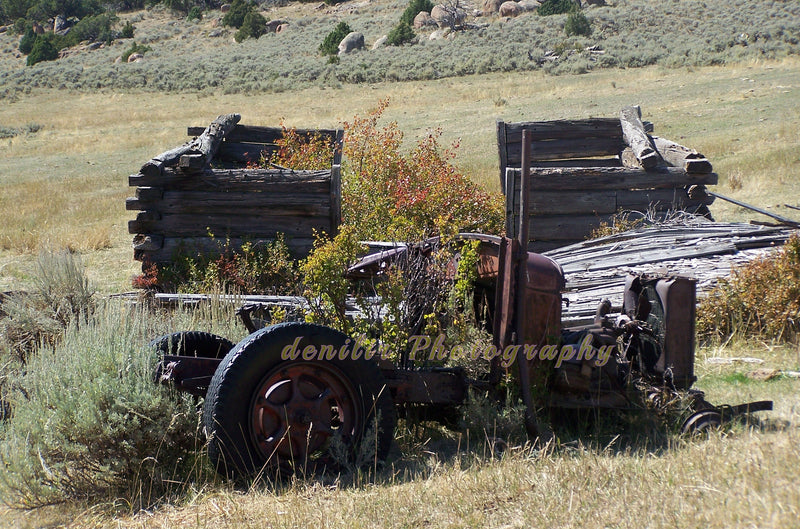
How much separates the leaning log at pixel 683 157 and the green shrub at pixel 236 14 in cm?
6069

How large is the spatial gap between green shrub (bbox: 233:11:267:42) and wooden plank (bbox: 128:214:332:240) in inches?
2204

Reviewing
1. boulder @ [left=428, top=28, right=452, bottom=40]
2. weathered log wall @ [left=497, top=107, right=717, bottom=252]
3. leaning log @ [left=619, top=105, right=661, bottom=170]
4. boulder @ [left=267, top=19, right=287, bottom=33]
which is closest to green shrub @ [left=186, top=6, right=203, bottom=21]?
boulder @ [left=267, top=19, right=287, bottom=33]

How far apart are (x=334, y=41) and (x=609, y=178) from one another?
146 ft

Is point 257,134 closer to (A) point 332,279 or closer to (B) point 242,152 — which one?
(B) point 242,152

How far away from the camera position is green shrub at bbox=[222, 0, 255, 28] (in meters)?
66.3

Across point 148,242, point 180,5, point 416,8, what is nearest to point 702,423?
point 148,242

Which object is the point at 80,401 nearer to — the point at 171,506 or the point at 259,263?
the point at 171,506

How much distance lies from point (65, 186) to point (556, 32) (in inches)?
1343

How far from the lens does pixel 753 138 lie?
1855cm

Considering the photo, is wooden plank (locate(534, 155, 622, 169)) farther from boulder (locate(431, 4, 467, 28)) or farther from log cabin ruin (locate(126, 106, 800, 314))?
boulder (locate(431, 4, 467, 28))

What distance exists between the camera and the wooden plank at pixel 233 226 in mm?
9672

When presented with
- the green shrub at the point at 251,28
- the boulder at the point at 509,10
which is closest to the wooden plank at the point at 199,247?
the boulder at the point at 509,10

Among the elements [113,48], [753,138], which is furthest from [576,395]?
[113,48]

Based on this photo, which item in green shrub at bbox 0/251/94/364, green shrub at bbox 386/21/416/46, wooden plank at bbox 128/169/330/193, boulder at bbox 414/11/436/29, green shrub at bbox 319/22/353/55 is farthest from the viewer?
boulder at bbox 414/11/436/29
